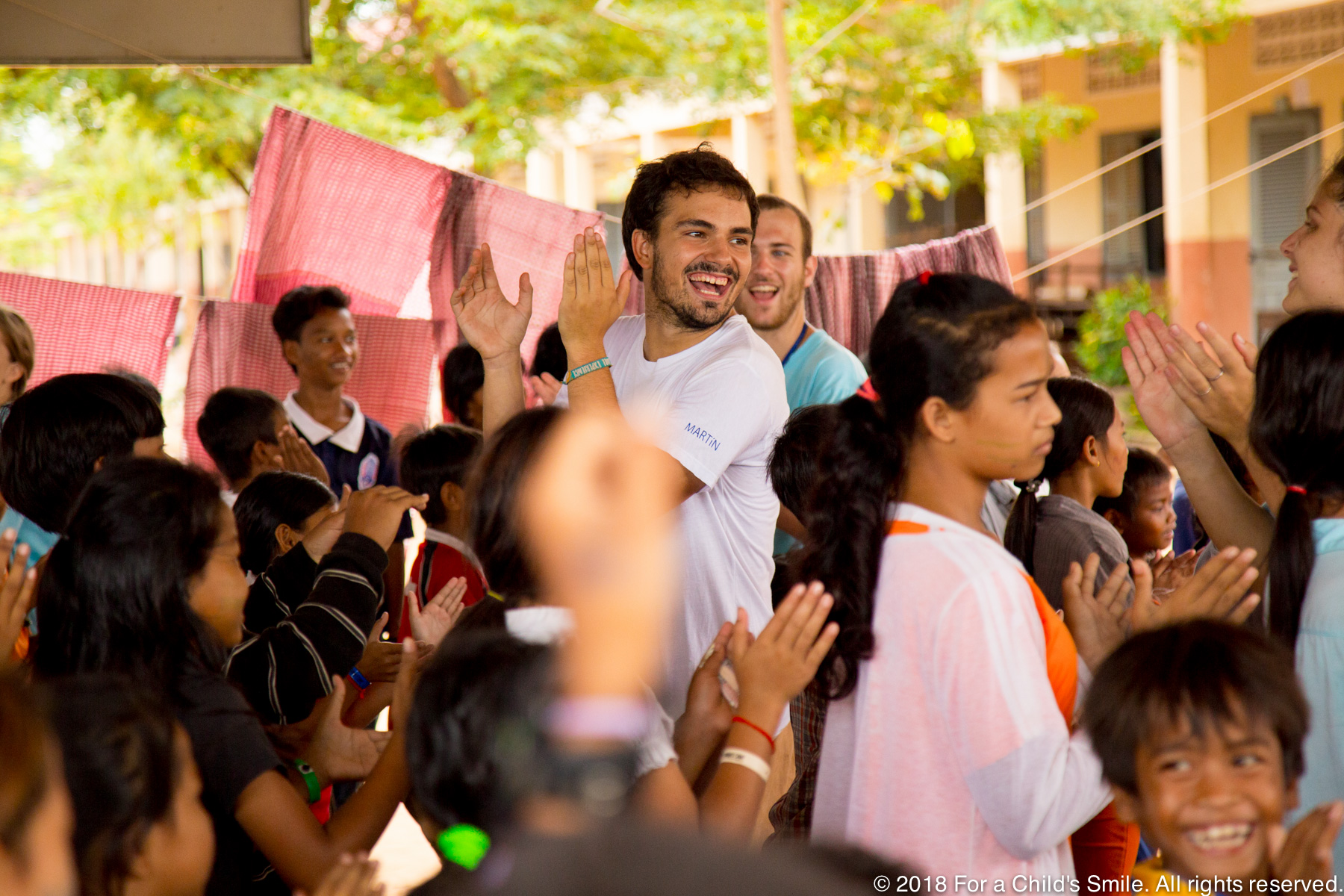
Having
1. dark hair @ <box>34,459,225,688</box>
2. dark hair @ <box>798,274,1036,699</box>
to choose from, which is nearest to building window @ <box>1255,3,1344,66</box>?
dark hair @ <box>798,274,1036,699</box>

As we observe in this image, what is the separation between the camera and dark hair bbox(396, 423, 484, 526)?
3.68 meters

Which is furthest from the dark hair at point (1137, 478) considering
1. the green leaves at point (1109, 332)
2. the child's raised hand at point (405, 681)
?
the green leaves at point (1109, 332)

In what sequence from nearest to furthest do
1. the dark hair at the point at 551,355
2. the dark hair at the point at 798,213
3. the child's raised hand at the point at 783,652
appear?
the child's raised hand at the point at 783,652 → the dark hair at the point at 798,213 → the dark hair at the point at 551,355

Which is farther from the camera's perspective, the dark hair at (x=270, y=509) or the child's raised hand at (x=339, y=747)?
the dark hair at (x=270, y=509)

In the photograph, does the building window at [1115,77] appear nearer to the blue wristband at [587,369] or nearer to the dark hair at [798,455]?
the dark hair at [798,455]

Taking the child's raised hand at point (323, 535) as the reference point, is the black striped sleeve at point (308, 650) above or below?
below

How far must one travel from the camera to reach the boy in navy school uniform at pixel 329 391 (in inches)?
177

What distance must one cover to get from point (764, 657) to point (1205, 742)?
1.95ft

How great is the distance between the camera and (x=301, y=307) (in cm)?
456

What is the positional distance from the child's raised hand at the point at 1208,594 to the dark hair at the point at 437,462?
224 cm

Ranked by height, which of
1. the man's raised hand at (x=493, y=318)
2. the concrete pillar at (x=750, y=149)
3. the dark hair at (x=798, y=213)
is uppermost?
the concrete pillar at (x=750, y=149)

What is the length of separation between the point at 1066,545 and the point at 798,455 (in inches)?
A: 24.4

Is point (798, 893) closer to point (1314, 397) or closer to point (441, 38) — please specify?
point (1314, 397)

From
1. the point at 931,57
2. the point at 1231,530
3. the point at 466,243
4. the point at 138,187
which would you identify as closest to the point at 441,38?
the point at 931,57
